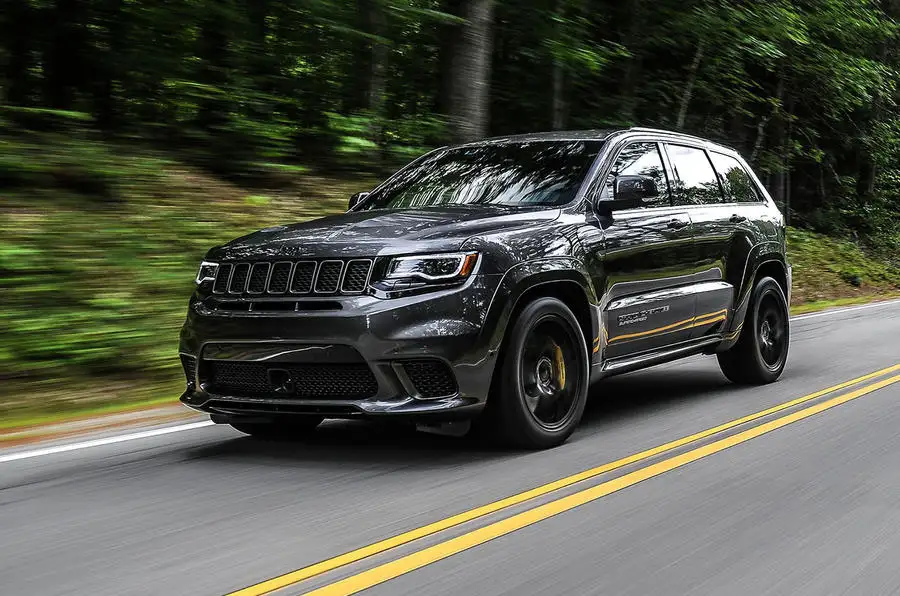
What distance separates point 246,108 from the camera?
1402cm

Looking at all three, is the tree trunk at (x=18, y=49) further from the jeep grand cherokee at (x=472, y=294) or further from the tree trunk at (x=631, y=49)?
the tree trunk at (x=631, y=49)

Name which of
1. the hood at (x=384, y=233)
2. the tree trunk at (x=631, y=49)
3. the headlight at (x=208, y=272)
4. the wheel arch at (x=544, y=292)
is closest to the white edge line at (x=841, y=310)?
the tree trunk at (x=631, y=49)

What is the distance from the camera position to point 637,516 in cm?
482

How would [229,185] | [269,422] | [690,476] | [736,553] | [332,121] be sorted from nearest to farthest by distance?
[736,553] < [690,476] < [269,422] < [229,185] < [332,121]

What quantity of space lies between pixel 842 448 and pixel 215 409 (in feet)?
11.7

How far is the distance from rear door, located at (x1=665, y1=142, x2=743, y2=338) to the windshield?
3.55 feet

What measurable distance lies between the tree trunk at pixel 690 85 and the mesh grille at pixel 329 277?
58.1 ft

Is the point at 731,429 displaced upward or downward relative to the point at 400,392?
downward

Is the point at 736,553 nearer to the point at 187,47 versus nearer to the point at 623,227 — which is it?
the point at 623,227

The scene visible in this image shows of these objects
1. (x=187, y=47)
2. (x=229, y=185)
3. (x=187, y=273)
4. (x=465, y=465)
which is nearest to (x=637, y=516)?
(x=465, y=465)

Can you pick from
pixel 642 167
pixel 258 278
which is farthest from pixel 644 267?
pixel 258 278

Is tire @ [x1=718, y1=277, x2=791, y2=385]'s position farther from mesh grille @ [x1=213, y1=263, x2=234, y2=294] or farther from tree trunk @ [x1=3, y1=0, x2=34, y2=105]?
tree trunk @ [x1=3, y1=0, x2=34, y2=105]

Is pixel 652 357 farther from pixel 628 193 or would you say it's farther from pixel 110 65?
pixel 110 65

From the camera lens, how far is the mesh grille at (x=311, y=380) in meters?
5.63
